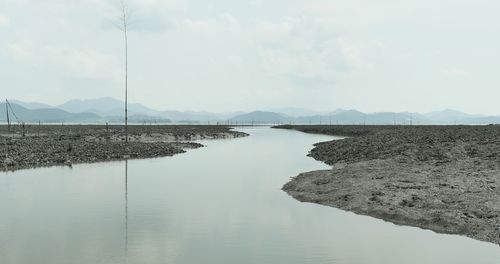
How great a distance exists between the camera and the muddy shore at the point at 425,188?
1823cm

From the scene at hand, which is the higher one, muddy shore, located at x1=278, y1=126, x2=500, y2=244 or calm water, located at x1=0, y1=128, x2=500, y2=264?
muddy shore, located at x1=278, y1=126, x2=500, y2=244

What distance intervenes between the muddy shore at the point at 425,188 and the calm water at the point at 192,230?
3.13ft

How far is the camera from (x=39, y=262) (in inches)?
551

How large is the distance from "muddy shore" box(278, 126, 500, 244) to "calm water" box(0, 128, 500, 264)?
95cm

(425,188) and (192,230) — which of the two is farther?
(425,188)

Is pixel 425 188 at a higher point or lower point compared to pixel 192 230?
higher

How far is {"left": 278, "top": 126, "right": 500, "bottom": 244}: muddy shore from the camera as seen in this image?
59.8ft

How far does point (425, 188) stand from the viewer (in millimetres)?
23281

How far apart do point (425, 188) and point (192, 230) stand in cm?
1271

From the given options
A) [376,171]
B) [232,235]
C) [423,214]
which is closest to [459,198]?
[423,214]

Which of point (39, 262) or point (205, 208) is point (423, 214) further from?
point (39, 262)

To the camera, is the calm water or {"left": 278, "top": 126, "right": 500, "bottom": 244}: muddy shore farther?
{"left": 278, "top": 126, "right": 500, "bottom": 244}: muddy shore

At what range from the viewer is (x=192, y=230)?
59.7ft

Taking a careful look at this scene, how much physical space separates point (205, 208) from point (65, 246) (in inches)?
320
